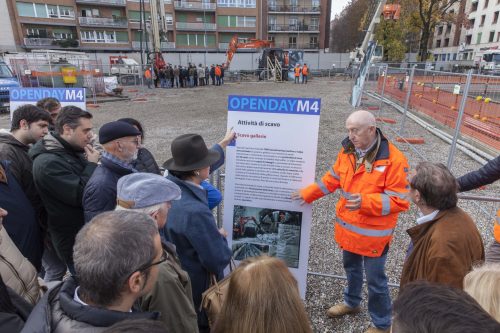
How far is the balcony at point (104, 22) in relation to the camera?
141ft

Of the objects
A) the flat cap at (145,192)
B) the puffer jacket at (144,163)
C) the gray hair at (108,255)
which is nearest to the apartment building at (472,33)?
the puffer jacket at (144,163)

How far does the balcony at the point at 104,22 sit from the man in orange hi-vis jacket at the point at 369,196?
163 feet

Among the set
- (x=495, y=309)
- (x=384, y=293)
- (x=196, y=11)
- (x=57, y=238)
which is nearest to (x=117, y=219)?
(x=495, y=309)

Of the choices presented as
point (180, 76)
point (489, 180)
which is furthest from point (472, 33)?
point (489, 180)

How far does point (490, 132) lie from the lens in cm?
628

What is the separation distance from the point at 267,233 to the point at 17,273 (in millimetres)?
1908

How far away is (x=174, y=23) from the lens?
47.4 metres

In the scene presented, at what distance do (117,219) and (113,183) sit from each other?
3.81 feet

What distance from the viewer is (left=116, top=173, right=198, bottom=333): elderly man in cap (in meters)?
1.55

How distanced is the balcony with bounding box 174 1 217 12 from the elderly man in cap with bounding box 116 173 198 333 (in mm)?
51901

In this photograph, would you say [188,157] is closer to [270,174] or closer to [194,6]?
[270,174]

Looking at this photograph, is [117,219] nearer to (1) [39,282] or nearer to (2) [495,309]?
(1) [39,282]

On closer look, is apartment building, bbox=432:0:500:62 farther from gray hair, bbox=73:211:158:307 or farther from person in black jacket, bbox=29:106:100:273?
gray hair, bbox=73:211:158:307

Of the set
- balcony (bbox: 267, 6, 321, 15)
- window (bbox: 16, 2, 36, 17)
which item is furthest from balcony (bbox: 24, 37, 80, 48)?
balcony (bbox: 267, 6, 321, 15)
